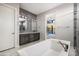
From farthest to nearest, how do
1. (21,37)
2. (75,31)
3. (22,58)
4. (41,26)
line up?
1. (21,37)
2. (41,26)
3. (75,31)
4. (22,58)

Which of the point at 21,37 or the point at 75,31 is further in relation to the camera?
the point at 21,37

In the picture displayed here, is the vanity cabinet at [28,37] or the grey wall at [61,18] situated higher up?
the grey wall at [61,18]

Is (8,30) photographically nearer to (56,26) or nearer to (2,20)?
(2,20)

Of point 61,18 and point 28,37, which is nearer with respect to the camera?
point 61,18

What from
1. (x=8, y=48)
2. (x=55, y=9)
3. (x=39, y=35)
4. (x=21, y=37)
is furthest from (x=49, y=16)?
(x=8, y=48)

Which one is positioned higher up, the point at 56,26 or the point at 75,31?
the point at 56,26

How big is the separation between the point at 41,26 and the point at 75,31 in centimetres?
106

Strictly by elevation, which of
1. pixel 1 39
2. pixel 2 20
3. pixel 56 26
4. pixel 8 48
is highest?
pixel 2 20

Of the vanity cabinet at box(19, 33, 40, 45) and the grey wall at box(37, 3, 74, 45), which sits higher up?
the grey wall at box(37, 3, 74, 45)

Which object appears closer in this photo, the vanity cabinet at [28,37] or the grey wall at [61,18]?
the grey wall at [61,18]

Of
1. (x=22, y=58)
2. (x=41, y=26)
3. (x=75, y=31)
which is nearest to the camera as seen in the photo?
(x=22, y=58)

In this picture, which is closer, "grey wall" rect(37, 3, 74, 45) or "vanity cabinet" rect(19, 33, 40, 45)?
"grey wall" rect(37, 3, 74, 45)

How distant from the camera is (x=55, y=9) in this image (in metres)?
2.34

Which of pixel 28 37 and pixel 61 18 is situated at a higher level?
pixel 61 18
